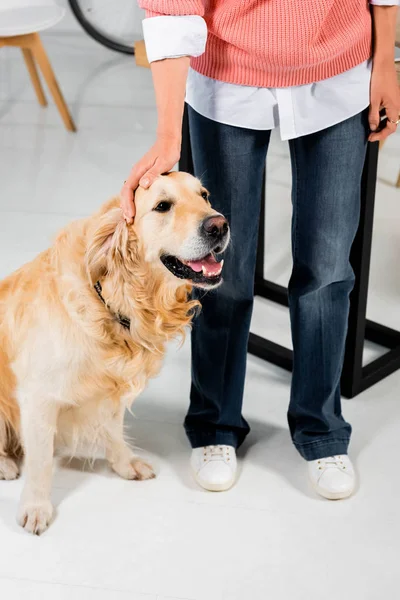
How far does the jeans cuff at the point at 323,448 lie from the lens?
193 cm

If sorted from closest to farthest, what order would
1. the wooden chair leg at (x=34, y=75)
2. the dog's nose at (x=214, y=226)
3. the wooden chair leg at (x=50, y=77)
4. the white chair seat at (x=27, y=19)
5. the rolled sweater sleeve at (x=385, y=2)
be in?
the dog's nose at (x=214, y=226) < the rolled sweater sleeve at (x=385, y=2) < the white chair seat at (x=27, y=19) < the wooden chair leg at (x=50, y=77) < the wooden chair leg at (x=34, y=75)

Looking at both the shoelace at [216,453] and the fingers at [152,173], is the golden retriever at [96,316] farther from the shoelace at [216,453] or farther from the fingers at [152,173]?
the shoelace at [216,453]

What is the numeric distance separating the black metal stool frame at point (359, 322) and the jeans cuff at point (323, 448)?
0.29 m

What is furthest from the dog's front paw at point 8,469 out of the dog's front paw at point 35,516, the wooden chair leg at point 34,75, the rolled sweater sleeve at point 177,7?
the wooden chair leg at point 34,75

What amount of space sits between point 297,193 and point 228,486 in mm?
688

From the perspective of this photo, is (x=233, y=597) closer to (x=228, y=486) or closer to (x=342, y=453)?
(x=228, y=486)

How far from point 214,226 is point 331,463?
29.0 inches

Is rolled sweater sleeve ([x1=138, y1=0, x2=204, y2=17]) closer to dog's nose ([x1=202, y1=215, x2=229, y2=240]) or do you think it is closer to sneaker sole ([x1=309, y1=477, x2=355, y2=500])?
dog's nose ([x1=202, y1=215, x2=229, y2=240])

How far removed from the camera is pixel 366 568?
67.0 inches

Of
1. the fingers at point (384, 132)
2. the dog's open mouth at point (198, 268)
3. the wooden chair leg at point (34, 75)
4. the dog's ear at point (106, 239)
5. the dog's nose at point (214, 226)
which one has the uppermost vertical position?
the fingers at point (384, 132)

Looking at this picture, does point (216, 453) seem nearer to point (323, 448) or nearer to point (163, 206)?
point (323, 448)

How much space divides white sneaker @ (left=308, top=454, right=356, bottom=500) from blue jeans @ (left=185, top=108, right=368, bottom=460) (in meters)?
0.02

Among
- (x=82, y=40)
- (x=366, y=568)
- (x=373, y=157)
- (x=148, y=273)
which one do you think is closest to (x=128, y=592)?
(x=366, y=568)

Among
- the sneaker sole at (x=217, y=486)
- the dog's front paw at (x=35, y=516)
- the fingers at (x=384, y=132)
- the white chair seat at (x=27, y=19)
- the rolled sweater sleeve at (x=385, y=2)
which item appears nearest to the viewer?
the rolled sweater sleeve at (x=385, y=2)
